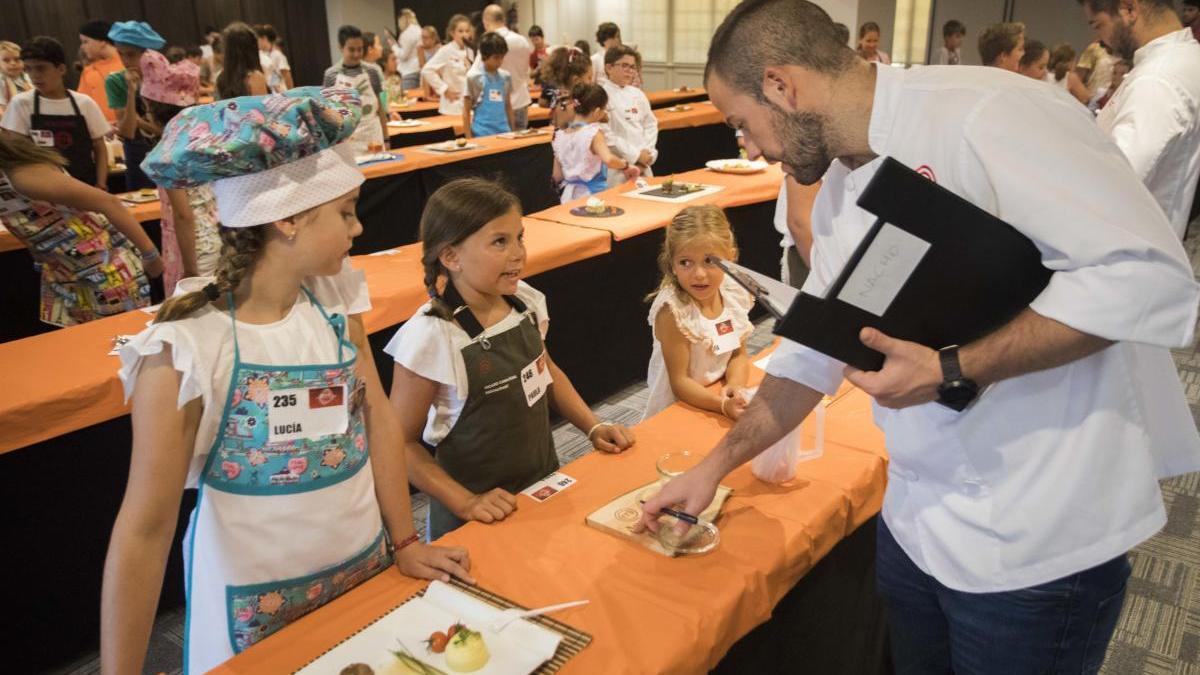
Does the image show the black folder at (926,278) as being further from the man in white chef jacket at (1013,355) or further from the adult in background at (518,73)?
the adult in background at (518,73)

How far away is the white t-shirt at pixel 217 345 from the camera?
3.55 ft

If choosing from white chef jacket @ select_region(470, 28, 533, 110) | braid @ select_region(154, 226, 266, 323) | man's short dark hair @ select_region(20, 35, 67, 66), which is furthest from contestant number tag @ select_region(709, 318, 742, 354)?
white chef jacket @ select_region(470, 28, 533, 110)

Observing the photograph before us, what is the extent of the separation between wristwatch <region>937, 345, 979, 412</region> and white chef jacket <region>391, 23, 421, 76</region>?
33.4ft

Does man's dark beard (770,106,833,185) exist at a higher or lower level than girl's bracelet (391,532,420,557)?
higher

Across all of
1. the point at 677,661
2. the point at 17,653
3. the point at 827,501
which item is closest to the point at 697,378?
the point at 827,501

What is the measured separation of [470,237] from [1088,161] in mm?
1116

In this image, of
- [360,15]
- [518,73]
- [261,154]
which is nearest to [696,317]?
[261,154]

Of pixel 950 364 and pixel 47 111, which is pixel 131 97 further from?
pixel 950 364

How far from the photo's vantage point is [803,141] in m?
1.09

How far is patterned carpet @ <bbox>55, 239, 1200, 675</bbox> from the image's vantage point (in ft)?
7.03

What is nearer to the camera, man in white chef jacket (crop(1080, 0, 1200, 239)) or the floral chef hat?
the floral chef hat

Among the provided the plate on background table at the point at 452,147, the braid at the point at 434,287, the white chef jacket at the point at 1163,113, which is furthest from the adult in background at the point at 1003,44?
the braid at the point at 434,287

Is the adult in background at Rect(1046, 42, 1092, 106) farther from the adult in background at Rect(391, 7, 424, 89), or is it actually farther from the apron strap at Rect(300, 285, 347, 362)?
the adult in background at Rect(391, 7, 424, 89)

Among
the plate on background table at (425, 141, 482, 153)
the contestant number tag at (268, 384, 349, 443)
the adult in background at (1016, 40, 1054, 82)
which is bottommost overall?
the plate on background table at (425, 141, 482, 153)
